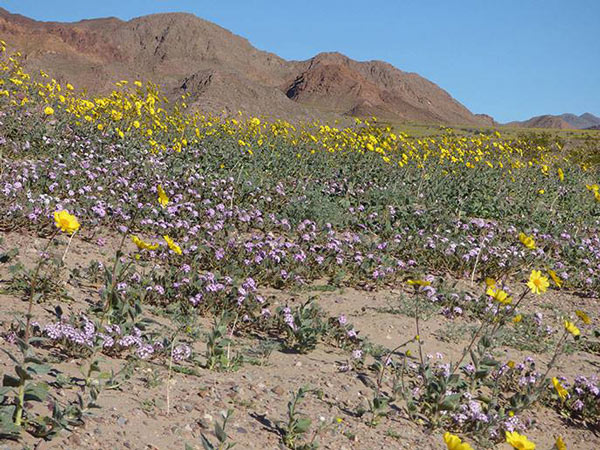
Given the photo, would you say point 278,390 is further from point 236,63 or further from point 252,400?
point 236,63

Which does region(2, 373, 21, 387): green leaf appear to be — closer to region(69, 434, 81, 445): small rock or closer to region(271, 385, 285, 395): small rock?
region(69, 434, 81, 445): small rock

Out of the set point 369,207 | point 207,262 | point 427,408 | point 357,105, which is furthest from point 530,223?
point 357,105

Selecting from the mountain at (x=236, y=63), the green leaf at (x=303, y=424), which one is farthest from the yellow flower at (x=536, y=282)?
the mountain at (x=236, y=63)

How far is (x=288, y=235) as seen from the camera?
7848mm

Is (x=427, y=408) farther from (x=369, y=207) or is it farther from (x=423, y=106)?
(x=423, y=106)

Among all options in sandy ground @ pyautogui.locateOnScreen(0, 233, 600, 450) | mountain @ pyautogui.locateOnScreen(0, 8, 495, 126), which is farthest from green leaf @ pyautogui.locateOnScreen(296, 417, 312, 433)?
mountain @ pyautogui.locateOnScreen(0, 8, 495, 126)

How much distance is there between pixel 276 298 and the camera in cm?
602

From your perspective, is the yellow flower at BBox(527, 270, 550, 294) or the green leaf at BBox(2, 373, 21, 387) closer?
the green leaf at BBox(2, 373, 21, 387)

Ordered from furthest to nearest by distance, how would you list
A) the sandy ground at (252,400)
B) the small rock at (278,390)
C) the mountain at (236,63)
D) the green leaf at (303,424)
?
the mountain at (236,63) < the small rock at (278,390) < the green leaf at (303,424) < the sandy ground at (252,400)

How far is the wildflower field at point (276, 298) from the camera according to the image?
3.29 metres

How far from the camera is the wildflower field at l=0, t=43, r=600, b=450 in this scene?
3.29 m

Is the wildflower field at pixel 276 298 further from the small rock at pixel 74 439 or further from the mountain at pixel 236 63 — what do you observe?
the mountain at pixel 236 63

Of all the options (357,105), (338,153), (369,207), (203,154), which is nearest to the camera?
(369,207)

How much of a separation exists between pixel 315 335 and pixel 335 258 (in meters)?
2.27
